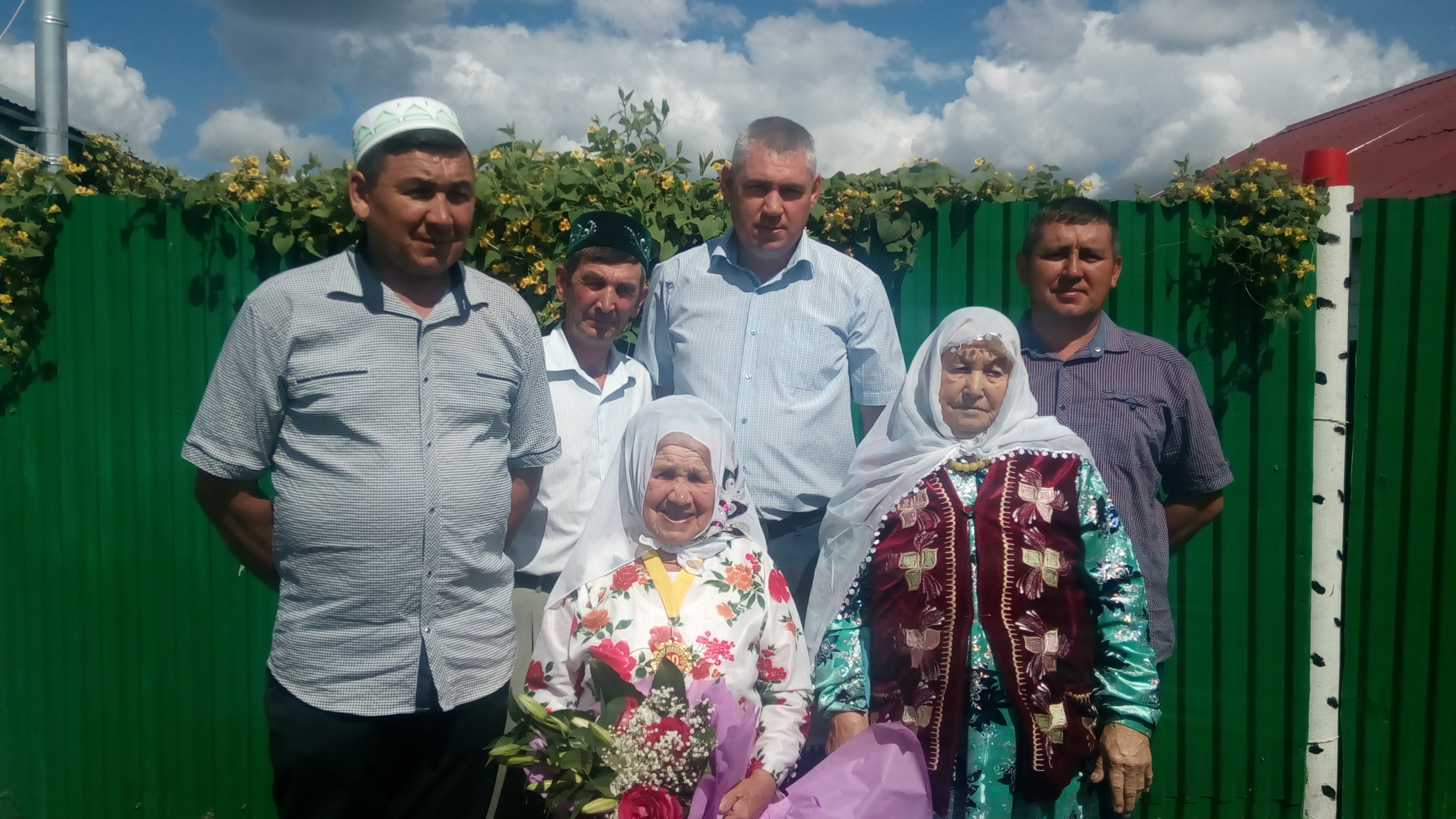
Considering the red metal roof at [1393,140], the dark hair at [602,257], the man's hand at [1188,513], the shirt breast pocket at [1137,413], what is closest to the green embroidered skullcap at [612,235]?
the dark hair at [602,257]

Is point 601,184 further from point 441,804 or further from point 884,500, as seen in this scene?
point 441,804

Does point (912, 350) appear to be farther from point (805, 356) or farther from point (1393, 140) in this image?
point (1393, 140)

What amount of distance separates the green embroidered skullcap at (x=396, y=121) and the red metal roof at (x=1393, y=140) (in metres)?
4.44

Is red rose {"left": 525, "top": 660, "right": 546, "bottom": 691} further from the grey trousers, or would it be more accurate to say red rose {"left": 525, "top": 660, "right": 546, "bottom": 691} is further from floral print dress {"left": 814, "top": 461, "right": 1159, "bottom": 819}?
the grey trousers

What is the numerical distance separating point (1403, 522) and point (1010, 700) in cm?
233

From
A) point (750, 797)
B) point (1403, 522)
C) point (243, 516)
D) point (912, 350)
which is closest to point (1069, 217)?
point (912, 350)

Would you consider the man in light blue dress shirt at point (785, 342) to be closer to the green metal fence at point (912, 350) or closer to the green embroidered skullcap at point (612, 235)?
the green embroidered skullcap at point (612, 235)

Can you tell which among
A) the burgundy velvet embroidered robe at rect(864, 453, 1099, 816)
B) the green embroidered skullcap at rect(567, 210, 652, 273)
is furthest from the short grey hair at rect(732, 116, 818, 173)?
the burgundy velvet embroidered robe at rect(864, 453, 1099, 816)

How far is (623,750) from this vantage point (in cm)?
161

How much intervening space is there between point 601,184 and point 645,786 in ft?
6.92

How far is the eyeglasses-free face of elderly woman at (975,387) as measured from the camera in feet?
6.30

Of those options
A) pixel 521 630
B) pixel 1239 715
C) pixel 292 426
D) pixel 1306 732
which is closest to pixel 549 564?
pixel 521 630

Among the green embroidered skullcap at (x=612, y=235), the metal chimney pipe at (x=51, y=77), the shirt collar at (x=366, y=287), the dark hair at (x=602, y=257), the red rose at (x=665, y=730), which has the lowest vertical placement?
the red rose at (x=665, y=730)

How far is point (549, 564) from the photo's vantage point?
2.40 metres
